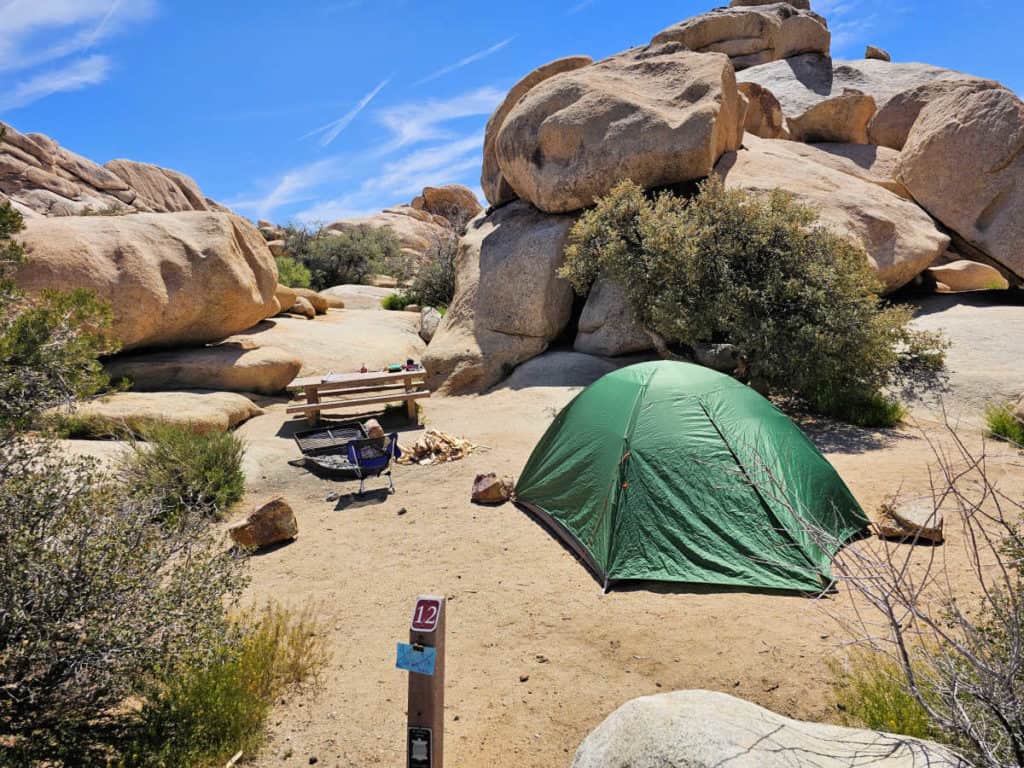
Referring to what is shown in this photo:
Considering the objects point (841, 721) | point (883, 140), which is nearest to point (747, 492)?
point (841, 721)

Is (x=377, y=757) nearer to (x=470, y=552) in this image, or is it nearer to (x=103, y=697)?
(x=103, y=697)

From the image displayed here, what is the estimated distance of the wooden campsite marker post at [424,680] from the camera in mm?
2986

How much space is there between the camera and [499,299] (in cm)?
1483

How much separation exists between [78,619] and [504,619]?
9.62 feet

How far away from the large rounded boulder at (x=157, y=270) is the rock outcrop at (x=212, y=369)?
35 cm

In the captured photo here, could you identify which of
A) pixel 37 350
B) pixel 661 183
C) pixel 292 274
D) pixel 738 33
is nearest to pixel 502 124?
pixel 661 183

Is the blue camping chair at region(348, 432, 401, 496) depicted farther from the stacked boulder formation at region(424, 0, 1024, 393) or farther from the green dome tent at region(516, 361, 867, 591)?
the stacked boulder formation at region(424, 0, 1024, 393)

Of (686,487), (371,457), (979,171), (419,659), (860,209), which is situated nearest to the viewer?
(419,659)

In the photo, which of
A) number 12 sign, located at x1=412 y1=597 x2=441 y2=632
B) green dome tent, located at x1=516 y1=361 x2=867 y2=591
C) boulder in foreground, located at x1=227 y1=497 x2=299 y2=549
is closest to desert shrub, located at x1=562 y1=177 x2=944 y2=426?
green dome tent, located at x1=516 y1=361 x2=867 y2=591

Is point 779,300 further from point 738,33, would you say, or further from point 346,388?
point 738,33

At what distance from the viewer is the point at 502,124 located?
59.0ft

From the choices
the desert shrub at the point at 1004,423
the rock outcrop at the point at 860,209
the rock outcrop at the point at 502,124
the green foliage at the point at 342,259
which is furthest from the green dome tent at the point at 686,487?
the green foliage at the point at 342,259

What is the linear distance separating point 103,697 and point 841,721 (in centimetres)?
399

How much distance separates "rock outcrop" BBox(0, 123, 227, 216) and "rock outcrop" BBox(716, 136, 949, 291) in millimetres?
26454
